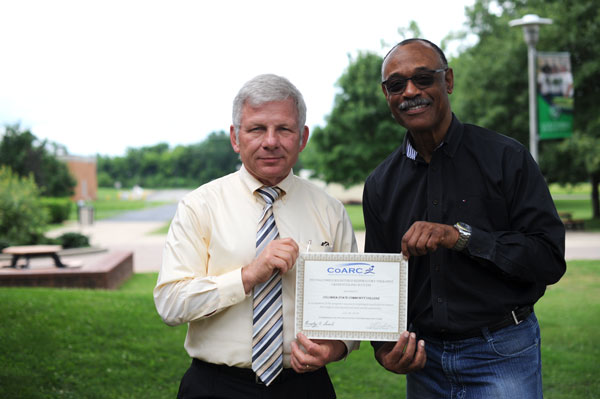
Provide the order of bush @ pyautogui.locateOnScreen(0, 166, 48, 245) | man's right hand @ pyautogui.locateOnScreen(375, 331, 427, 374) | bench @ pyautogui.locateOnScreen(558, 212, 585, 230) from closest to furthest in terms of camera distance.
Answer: man's right hand @ pyautogui.locateOnScreen(375, 331, 427, 374) → bush @ pyautogui.locateOnScreen(0, 166, 48, 245) → bench @ pyautogui.locateOnScreen(558, 212, 585, 230)

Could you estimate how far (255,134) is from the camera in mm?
2619

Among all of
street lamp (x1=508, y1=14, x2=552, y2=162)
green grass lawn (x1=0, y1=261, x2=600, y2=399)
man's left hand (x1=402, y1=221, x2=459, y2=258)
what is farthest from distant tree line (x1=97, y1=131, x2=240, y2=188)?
man's left hand (x1=402, y1=221, x2=459, y2=258)

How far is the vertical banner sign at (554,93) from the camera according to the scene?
14297 millimetres

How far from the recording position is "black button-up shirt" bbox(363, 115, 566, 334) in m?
2.51

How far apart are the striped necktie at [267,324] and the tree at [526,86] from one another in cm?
2309

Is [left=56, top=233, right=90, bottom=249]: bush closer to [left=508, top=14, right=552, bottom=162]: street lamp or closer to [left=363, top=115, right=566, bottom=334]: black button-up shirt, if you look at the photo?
[left=508, top=14, right=552, bottom=162]: street lamp

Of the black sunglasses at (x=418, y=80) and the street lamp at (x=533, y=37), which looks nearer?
the black sunglasses at (x=418, y=80)

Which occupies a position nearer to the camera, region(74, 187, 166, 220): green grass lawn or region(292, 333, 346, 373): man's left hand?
region(292, 333, 346, 373): man's left hand

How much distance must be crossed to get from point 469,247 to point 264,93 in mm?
1056

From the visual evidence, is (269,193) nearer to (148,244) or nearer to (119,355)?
(119,355)

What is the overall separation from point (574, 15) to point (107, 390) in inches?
1001

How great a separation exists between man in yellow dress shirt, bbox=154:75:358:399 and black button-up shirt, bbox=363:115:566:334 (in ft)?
1.34

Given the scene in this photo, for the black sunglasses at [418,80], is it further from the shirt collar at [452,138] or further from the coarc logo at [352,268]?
the coarc logo at [352,268]
